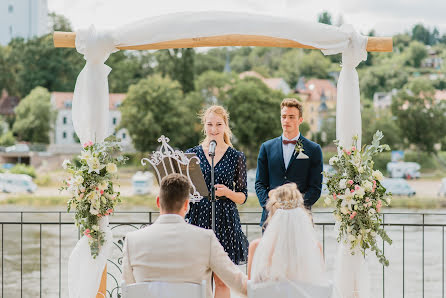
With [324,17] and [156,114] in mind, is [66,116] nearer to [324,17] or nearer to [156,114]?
[156,114]

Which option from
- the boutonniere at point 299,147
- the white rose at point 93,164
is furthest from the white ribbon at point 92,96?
the boutonniere at point 299,147

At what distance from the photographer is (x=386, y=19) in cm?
5169

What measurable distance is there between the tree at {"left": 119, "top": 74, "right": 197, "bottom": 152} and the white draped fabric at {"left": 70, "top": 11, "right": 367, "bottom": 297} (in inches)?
1444

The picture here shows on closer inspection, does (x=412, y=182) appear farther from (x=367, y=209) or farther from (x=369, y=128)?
(x=367, y=209)

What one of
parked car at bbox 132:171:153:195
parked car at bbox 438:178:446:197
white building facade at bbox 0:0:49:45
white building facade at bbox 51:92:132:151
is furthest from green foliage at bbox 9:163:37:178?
parked car at bbox 438:178:446:197

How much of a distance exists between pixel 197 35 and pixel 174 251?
→ 6.68 feet

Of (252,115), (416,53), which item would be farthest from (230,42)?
(416,53)

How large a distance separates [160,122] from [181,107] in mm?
1777

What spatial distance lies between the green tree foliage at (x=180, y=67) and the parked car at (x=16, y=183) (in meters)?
10.9

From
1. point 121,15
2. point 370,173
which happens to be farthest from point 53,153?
point 370,173

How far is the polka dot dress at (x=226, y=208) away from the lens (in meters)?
4.39

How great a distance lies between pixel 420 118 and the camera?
41.9 m

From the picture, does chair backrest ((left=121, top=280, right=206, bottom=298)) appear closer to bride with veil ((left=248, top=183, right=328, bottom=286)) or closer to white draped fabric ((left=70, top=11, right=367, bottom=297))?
bride with veil ((left=248, top=183, right=328, bottom=286))

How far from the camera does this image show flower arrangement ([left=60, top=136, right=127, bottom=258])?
14.8 feet
